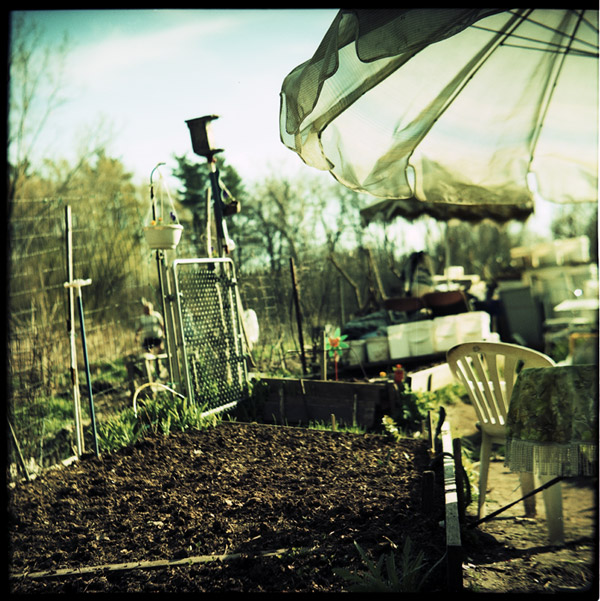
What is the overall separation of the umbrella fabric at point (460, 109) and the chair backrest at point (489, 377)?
2.84 ft

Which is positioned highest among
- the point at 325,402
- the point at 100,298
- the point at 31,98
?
the point at 31,98

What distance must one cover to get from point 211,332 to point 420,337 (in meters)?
2.35

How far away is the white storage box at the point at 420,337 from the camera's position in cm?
619

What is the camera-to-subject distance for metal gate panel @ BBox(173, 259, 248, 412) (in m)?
4.76

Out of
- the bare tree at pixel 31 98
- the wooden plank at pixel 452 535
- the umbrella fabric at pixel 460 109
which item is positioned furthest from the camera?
the bare tree at pixel 31 98

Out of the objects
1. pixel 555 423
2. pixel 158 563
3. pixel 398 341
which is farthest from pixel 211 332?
pixel 555 423

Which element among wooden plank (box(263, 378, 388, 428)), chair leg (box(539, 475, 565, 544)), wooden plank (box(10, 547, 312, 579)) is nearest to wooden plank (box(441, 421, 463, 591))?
chair leg (box(539, 475, 565, 544))

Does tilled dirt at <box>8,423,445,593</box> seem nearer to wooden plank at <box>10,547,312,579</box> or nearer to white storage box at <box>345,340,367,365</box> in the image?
wooden plank at <box>10,547,312,579</box>

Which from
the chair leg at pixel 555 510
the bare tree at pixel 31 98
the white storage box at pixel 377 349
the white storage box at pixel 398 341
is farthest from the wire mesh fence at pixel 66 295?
the chair leg at pixel 555 510

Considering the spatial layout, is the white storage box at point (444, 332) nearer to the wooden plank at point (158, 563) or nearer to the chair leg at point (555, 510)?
the chair leg at point (555, 510)

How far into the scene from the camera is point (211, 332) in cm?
509

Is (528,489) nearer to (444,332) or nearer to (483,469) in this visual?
(483,469)

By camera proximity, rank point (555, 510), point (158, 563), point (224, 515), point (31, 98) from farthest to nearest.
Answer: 1. point (31, 98)
2. point (224, 515)
3. point (555, 510)
4. point (158, 563)

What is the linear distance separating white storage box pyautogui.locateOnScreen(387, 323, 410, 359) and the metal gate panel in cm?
163
